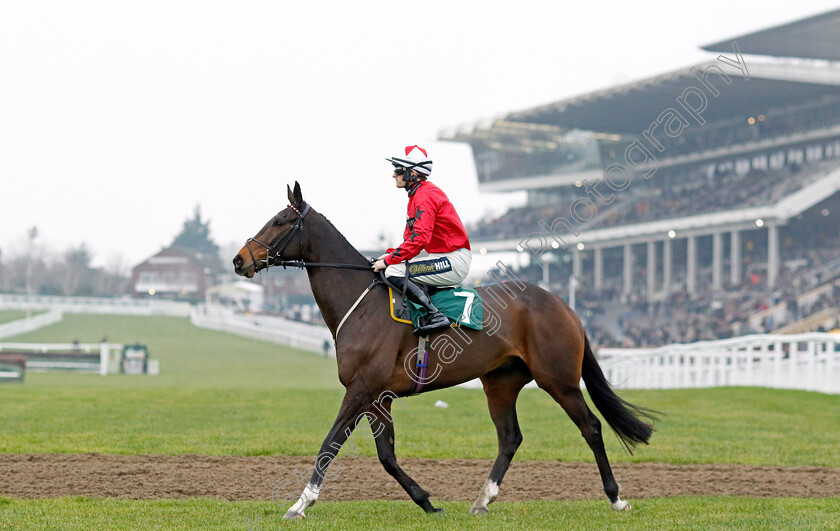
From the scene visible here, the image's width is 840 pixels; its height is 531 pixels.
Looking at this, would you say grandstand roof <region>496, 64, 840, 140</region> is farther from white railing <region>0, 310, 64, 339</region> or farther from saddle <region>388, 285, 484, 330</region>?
saddle <region>388, 285, 484, 330</region>

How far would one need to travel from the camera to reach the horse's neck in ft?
21.3

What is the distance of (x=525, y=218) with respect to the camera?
55844mm

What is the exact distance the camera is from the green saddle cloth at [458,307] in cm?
645

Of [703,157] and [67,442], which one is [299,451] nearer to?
[67,442]

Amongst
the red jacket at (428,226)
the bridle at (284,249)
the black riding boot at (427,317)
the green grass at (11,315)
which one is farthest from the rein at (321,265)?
the green grass at (11,315)

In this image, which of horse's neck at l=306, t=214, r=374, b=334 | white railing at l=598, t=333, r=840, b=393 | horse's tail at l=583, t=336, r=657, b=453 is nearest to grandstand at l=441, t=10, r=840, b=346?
white railing at l=598, t=333, r=840, b=393

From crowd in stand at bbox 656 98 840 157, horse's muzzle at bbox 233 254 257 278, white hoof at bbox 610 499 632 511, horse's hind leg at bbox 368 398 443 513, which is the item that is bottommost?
white hoof at bbox 610 499 632 511

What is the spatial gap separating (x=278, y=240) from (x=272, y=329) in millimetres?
38870

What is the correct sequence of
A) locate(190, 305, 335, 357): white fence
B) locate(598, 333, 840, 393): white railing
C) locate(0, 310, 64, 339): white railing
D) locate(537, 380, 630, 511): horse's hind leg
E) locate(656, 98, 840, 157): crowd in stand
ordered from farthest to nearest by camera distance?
locate(0, 310, 64, 339): white railing
locate(656, 98, 840, 157): crowd in stand
locate(190, 305, 335, 357): white fence
locate(598, 333, 840, 393): white railing
locate(537, 380, 630, 511): horse's hind leg

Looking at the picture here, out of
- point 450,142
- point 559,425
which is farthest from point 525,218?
point 559,425

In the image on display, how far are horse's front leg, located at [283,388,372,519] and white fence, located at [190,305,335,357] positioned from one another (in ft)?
99.7

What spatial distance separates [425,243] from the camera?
21.0ft

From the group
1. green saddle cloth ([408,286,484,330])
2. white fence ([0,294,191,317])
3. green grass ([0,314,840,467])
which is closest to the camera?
green saddle cloth ([408,286,484,330])

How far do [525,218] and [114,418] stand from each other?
44620 millimetres
